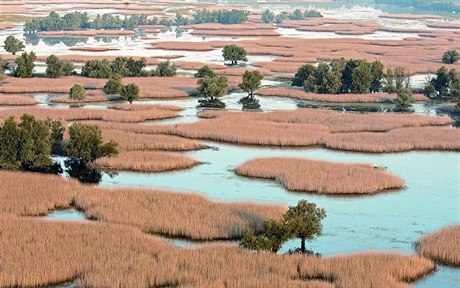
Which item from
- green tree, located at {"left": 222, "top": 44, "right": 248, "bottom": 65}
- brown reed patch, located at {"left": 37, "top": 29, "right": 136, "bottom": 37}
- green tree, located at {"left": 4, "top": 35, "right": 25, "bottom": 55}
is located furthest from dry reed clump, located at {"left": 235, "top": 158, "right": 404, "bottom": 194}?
brown reed patch, located at {"left": 37, "top": 29, "right": 136, "bottom": 37}

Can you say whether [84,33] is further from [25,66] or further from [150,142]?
→ [150,142]

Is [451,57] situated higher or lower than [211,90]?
lower

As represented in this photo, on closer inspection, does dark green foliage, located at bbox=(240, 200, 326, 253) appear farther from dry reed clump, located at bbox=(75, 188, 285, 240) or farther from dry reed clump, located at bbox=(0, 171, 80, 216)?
dry reed clump, located at bbox=(0, 171, 80, 216)

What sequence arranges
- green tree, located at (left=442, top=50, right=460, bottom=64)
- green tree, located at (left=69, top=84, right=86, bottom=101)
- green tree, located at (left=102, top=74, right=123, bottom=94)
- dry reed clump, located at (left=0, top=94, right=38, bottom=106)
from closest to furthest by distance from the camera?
dry reed clump, located at (left=0, top=94, right=38, bottom=106) → green tree, located at (left=69, top=84, right=86, bottom=101) → green tree, located at (left=102, top=74, right=123, bottom=94) → green tree, located at (left=442, top=50, right=460, bottom=64)

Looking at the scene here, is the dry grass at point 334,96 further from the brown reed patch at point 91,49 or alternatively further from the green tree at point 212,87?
the brown reed patch at point 91,49

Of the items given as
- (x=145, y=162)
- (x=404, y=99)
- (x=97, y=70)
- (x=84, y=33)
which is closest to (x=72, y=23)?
(x=84, y=33)

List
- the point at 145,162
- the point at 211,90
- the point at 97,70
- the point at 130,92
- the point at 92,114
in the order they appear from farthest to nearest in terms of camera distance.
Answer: the point at 97,70, the point at 211,90, the point at 130,92, the point at 92,114, the point at 145,162
